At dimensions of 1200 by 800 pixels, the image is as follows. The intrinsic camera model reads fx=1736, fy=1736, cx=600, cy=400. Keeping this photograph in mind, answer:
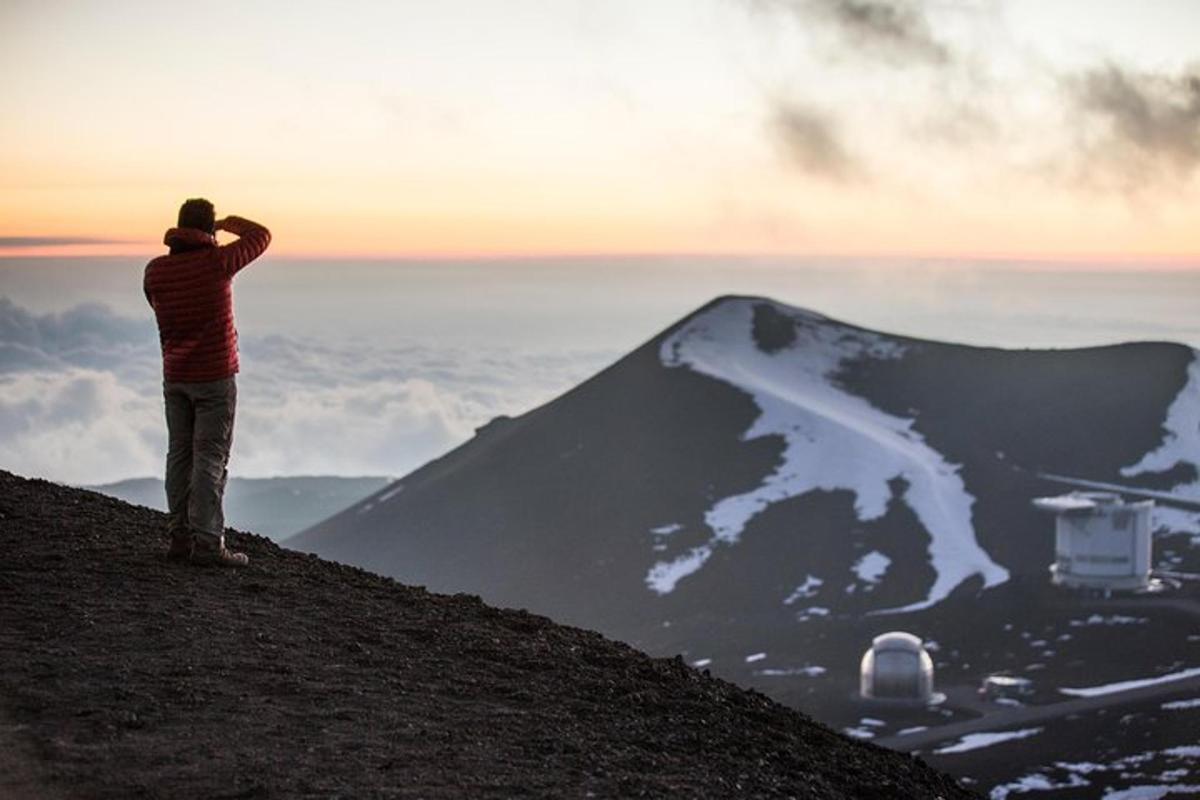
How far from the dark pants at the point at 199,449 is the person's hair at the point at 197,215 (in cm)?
160

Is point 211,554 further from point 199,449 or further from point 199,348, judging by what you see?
point 199,348

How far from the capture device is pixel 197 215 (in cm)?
1753

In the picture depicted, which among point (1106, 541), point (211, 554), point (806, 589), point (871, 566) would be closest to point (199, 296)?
point (211, 554)

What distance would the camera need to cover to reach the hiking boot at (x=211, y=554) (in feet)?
60.9

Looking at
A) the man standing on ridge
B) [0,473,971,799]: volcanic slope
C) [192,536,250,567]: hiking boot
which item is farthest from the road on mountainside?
the man standing on ridge

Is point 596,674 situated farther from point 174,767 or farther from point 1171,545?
point 1171,545

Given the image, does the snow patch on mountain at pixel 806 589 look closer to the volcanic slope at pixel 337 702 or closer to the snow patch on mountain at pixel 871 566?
the snow patch on mountain at pixel 871 566

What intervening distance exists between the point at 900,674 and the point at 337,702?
115 meters

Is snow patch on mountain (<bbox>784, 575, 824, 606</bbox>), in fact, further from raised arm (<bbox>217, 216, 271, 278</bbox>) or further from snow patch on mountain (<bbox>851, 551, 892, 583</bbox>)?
raised arm (<bbox>217, 216, 271, 278</bbox>)

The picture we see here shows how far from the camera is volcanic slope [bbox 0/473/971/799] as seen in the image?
40.7ft

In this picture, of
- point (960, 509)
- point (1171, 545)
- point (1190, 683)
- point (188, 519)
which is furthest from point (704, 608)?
point (188, 519)

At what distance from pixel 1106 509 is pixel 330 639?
147 metres

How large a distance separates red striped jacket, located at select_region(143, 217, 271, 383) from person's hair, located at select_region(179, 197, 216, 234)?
0.06 m

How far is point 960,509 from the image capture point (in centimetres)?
18762
